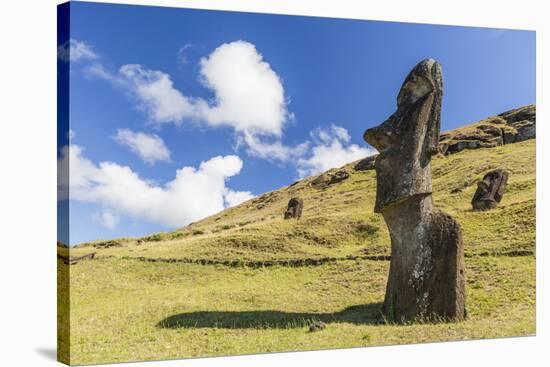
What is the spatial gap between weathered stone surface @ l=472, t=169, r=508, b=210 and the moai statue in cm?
1606

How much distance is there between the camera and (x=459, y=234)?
51.6 feet

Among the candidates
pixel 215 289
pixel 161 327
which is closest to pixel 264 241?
pixel 215 289

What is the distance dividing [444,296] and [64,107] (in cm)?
941

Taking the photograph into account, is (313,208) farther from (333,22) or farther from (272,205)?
(333,22)

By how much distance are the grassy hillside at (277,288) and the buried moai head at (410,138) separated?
3259 millimetres

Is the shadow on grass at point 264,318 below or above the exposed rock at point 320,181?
below

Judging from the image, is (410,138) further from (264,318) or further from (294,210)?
(294,210)

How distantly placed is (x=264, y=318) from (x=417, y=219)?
4500mm

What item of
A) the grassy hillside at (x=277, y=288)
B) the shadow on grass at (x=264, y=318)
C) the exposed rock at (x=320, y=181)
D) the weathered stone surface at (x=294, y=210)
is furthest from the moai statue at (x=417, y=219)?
the exposed rock at (x=320, y=181)

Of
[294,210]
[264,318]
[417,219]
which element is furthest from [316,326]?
[294,210]

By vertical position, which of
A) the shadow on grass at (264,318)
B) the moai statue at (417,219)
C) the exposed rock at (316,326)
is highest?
the moai statue at (417,219)

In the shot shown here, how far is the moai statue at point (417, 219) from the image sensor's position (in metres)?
15.7

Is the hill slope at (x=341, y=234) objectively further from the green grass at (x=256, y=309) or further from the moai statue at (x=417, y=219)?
the moai statue at (x=417, y=219)

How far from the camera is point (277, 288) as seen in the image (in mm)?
21328
